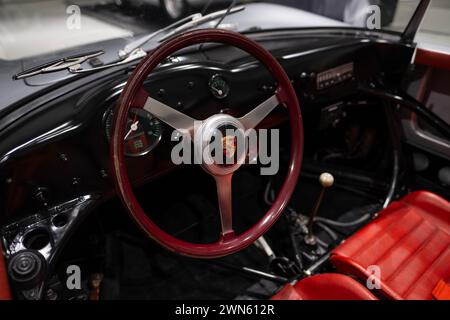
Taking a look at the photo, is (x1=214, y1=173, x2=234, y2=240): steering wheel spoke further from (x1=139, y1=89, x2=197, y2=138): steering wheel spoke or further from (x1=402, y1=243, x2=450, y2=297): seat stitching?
(x1=402, y1=243, x2=450, y2=297): seat stitching

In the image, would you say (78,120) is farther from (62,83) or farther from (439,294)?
(439,294)

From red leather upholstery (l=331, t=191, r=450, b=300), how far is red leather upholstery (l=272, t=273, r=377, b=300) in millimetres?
149

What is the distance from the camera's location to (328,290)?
43.6 inches

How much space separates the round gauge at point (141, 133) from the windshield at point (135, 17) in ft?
1.08

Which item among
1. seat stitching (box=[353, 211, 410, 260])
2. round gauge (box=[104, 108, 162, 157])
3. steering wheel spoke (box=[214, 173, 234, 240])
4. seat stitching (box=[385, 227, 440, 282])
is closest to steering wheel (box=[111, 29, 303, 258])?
steering wheel spoke (box=[214, 173, 234, 240])

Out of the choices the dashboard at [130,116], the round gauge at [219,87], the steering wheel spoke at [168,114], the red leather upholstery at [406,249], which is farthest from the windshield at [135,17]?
the red leather upholstery at [406,249]

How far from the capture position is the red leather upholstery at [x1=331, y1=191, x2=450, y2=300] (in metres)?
1.20

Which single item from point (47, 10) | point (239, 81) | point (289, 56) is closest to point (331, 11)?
point (289, 56)

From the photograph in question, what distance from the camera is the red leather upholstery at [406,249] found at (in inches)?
47.1

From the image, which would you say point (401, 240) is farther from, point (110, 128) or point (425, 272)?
point (110, 128)

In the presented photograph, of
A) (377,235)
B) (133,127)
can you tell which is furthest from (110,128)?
(377,235)

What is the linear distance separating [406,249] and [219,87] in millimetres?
850

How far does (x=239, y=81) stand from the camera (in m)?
1.31

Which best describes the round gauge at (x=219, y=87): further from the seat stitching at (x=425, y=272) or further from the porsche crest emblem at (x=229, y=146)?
the seat stitching at (x=425, y=272)
